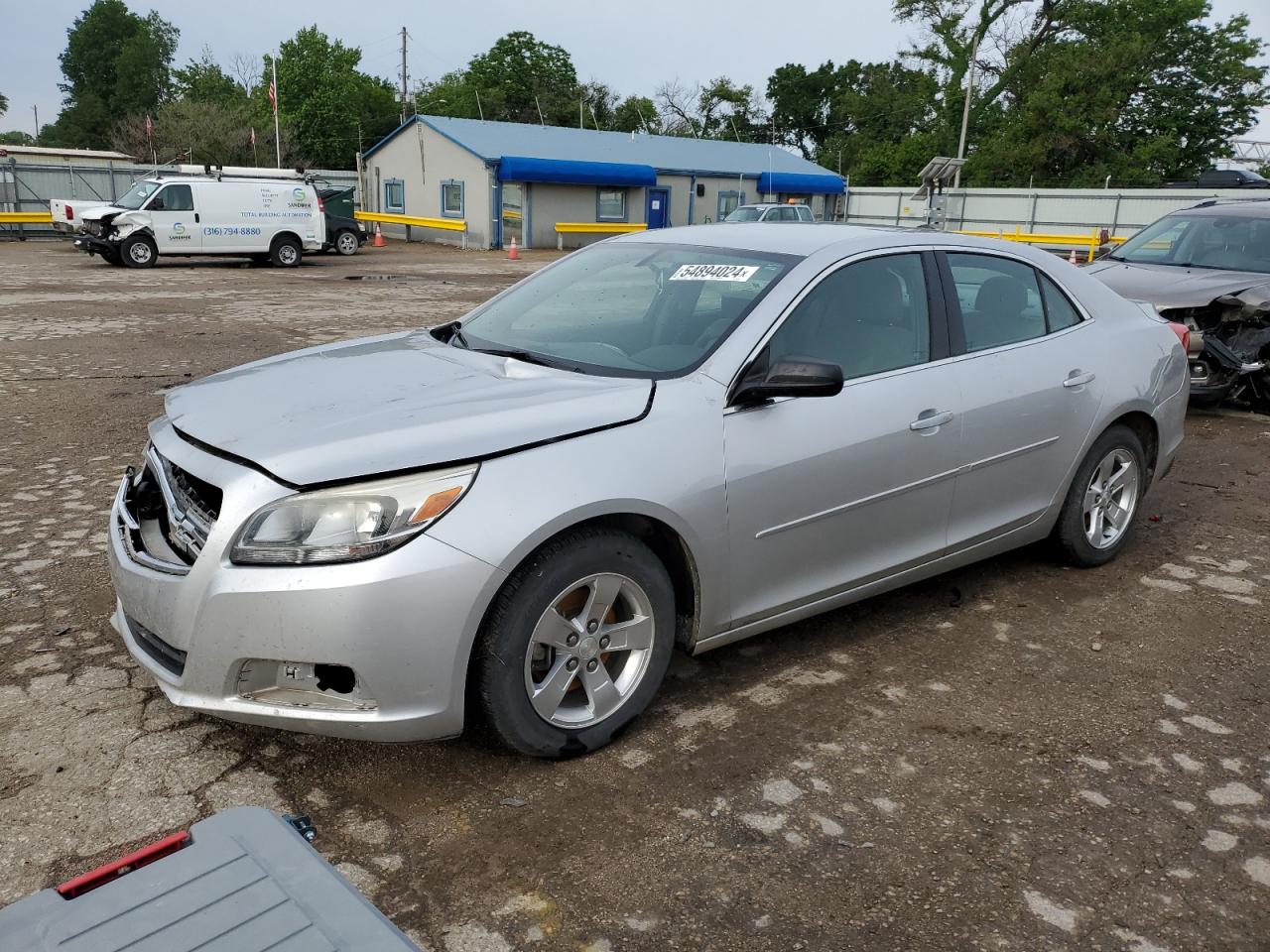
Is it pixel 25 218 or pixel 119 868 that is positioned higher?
pixel 25 218

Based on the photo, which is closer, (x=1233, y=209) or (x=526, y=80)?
(x=1233, y=209)

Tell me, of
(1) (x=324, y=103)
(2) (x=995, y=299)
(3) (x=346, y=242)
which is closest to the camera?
(2) (x=995, y=299)

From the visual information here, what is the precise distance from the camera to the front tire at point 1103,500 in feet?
15.2

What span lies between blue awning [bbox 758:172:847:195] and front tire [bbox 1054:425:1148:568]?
34435mm

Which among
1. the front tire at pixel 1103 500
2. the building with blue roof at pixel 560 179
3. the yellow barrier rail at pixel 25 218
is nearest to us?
the front tire at pixel 1103 500

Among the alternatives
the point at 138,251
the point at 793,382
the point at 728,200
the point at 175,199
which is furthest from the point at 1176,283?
the point at 728,200

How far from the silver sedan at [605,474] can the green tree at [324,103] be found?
2203 inches

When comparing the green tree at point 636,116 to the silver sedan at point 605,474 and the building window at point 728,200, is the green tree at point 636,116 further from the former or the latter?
the silver sedan at point 605,474

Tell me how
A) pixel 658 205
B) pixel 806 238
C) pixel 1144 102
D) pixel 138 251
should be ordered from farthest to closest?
pixel 1144 102
pixel 658 205
pixel 138 251
pixel 806 238

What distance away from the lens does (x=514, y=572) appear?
2816mm

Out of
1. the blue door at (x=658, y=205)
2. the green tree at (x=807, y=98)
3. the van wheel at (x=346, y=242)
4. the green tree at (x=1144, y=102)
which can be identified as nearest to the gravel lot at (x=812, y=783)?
the van wheel at (x=346, y=242)

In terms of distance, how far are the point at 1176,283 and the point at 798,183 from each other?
105 feet

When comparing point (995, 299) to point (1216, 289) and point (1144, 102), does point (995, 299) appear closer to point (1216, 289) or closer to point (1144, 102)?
point (1216, 289)

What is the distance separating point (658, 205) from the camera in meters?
36.0
